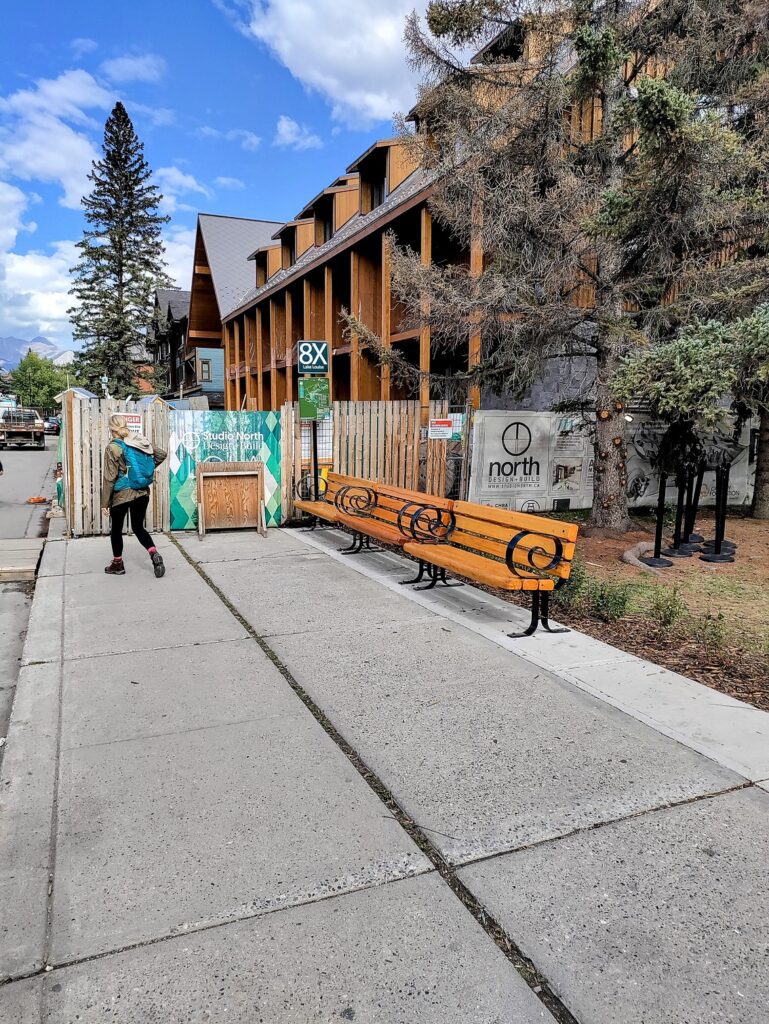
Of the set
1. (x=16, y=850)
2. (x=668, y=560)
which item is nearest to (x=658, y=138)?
(x=668, y=560)

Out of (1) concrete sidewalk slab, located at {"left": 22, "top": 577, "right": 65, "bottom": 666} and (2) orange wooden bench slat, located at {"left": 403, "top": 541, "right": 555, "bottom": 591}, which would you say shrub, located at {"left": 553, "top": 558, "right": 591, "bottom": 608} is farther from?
(1) concrete sidewalk slab, located at {"left": 22, "top": 577, "right": 65, "bottom": 666}

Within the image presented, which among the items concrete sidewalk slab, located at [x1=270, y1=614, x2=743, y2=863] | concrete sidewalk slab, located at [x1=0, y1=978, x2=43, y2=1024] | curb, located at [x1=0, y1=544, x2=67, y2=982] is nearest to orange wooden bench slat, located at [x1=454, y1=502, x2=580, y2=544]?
concrete sidewalk slab, located at [x1=270, y1=614, x2=743, y2=863]

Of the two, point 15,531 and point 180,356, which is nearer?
point 15,531

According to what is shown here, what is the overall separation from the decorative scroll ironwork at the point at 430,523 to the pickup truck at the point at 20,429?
36824 mm

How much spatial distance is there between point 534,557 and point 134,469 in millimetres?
4209

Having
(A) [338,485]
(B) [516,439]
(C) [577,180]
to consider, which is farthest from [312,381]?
(C) [577,180]

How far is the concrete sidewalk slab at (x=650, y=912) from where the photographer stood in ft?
6.59

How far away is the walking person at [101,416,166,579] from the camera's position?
694cm

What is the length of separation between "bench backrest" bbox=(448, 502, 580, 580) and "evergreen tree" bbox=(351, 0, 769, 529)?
3.79m

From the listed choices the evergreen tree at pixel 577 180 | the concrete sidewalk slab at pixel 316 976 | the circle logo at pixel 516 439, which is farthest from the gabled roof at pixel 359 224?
the concrete sidewalk slab at pixel 316 976

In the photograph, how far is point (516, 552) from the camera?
6266mm

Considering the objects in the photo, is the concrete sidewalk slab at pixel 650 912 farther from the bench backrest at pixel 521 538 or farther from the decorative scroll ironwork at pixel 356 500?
the decorative scroll ironwork at pixel 356 500

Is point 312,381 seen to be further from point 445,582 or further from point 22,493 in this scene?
point 22,493

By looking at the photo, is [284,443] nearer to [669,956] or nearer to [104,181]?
[669,956]
